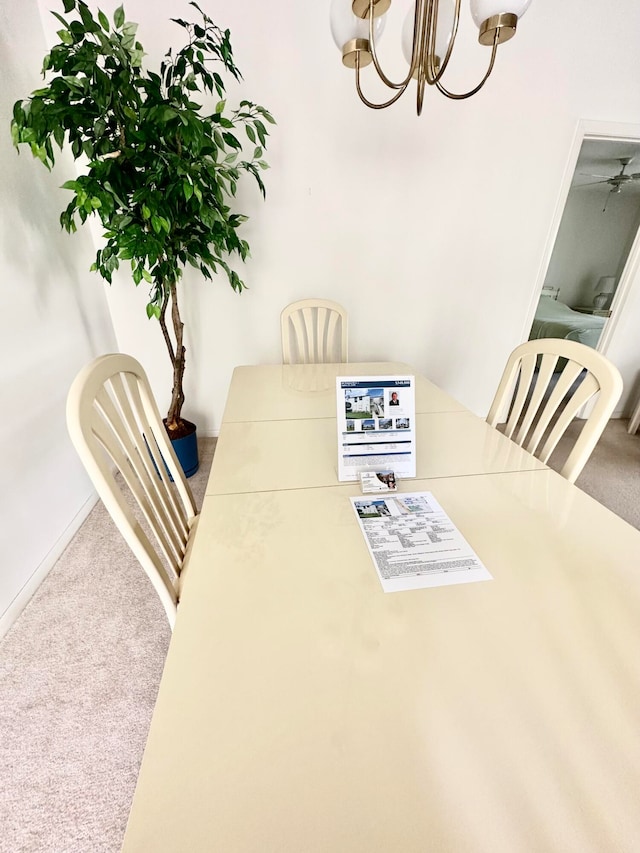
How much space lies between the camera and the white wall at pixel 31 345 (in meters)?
1.48

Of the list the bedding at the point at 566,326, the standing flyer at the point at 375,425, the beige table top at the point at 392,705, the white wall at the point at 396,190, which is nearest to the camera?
the beige table top at the point at 392,705

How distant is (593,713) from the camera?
1.77 feet

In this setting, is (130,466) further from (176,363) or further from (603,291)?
(603,291)

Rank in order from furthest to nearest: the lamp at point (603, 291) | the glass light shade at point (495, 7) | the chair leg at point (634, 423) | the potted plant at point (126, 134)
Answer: the lamp at point (603, 291) < the chair leg at point (634, 423) < the potted plant at point (126, 134) < the glass light shade at point (495, 7)

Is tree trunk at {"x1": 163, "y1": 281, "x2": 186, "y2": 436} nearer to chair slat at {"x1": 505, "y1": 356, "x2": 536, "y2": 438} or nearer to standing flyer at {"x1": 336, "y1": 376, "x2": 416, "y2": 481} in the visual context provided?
standing flyer at {"x1": 336, "y1": 376, "x2": 416, "y2": 481}

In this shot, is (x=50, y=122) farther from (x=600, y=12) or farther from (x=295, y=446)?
(x=600, y=12)

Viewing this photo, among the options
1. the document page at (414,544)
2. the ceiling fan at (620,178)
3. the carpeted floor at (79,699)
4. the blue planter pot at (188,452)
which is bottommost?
the carpeted floor at (79,699)

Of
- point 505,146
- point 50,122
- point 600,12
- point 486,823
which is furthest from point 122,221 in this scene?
point 600,12

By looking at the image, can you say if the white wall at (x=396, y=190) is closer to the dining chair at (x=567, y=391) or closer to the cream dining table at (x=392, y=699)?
the dining chair at (x=567, y=391)

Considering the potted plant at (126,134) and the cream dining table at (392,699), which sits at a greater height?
the potted plant at (126,134)

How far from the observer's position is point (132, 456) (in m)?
0.94

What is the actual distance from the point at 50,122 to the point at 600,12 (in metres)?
2.86

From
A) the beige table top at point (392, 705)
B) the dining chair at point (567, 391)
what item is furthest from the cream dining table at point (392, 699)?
the dining chair at point (567, 391)

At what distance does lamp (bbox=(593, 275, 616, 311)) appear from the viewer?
17.0 ft
